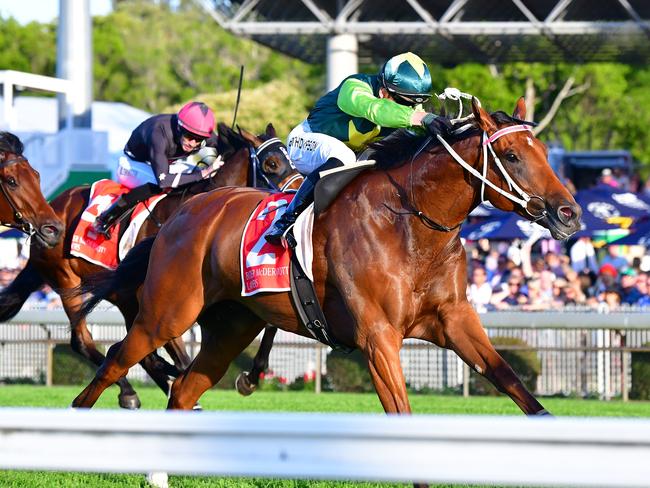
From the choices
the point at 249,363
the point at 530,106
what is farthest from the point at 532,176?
the point at 530,106

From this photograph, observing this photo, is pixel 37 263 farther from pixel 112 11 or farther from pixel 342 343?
pixel 112 11

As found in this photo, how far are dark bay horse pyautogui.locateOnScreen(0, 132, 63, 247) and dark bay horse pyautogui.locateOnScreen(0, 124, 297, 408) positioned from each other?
0.49 m

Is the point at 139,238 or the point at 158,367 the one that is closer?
the point at 158,367

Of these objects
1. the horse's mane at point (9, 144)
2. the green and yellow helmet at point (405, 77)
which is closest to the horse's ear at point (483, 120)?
the green and yellow helmet at point (405, 77)

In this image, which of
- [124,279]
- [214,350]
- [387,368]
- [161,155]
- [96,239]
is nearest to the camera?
[387,368]

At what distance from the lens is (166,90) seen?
62625 mm

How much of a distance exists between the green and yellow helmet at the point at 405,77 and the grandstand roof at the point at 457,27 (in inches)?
682

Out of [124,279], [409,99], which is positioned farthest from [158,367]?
[409,99]

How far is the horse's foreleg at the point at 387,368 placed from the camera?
226 inches

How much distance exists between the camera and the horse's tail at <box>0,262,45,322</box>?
33.6 ft

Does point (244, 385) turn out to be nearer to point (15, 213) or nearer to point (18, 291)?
A: point (15, 213)

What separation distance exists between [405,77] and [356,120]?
0.41 meters

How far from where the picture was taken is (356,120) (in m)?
6.63

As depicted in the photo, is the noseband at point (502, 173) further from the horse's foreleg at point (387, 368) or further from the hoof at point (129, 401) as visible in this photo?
the hoof at point (129, 401)
